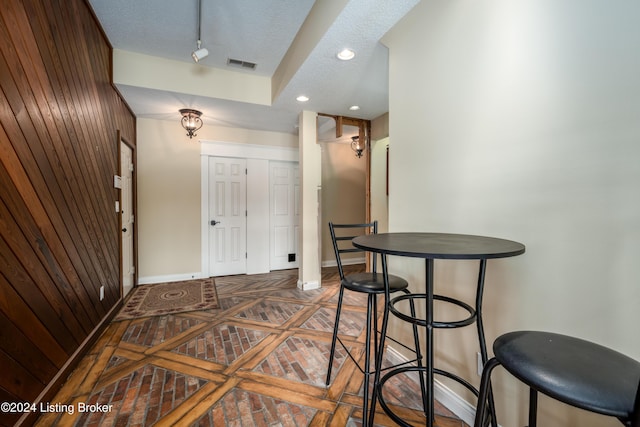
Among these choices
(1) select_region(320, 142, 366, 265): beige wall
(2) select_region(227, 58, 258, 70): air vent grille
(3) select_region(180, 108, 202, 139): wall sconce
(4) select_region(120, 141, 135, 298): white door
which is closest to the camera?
(2) select_region(227, 58, 258, 70): air vent grille

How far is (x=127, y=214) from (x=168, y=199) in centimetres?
68

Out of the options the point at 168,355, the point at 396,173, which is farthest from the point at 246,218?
the point at 396,173

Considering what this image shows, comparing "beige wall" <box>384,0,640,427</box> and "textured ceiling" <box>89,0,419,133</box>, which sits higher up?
"textured ceiling" <box>89,0,419,133</box>

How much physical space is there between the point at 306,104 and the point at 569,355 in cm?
347

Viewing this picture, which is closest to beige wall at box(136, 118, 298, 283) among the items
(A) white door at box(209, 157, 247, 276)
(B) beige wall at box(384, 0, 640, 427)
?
(A) white door at box(209, 157, 247, 276)

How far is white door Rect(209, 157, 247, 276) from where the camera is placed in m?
4.46

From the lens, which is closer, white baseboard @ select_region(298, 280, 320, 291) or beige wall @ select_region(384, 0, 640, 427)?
beige wall @ select_region(384, 0, 640, 427)

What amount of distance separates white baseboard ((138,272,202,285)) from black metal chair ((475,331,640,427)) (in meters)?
4.33

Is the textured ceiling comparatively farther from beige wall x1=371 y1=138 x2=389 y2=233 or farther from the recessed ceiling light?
beige wall x1=371 y1=138 x2=389 y2=233

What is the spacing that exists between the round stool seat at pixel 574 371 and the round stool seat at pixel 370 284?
0.73 meters

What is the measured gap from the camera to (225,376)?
1854 mm

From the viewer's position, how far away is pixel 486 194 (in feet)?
4.49

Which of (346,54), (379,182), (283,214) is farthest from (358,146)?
(346,54)

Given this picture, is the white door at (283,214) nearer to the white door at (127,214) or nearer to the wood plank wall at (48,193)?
the white door at (127,214)
